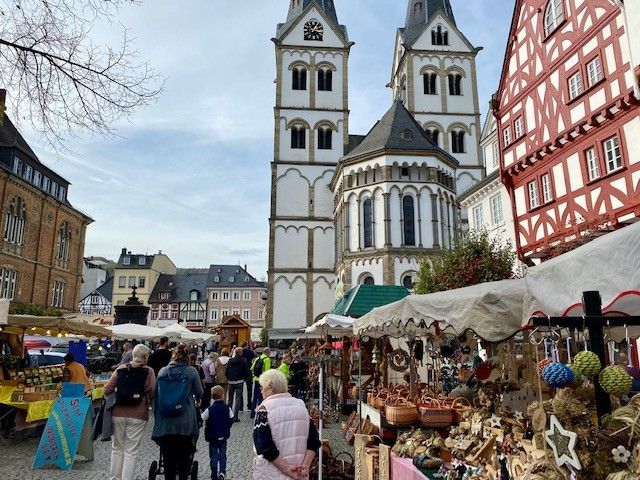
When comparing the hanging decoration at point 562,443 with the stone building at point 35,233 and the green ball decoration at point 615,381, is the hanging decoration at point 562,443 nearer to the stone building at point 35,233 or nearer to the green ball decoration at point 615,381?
the green ball decoration at point 615,381

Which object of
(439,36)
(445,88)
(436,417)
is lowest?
(436,417)

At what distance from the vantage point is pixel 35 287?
33812 mm

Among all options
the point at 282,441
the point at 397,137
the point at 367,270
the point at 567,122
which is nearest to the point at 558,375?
the point at 282,441

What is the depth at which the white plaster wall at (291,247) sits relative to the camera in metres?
37.9

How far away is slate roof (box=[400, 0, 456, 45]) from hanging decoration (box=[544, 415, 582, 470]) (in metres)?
42.8

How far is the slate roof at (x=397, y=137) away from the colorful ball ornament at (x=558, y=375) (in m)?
28.7

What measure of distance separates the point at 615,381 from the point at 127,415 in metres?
5.39

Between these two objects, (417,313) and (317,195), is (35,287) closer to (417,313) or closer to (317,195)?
(317,195)

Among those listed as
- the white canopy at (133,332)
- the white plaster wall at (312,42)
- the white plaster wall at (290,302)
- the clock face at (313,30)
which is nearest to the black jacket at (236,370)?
the white canopy at (133,332)

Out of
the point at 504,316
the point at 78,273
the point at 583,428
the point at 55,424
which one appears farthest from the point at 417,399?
the point at 78,273

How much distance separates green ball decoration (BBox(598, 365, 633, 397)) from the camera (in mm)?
2934

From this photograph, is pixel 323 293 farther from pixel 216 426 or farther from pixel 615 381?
pixel 615 381

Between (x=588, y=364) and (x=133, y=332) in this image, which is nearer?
(x=588, y=364)

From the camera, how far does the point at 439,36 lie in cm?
4200
